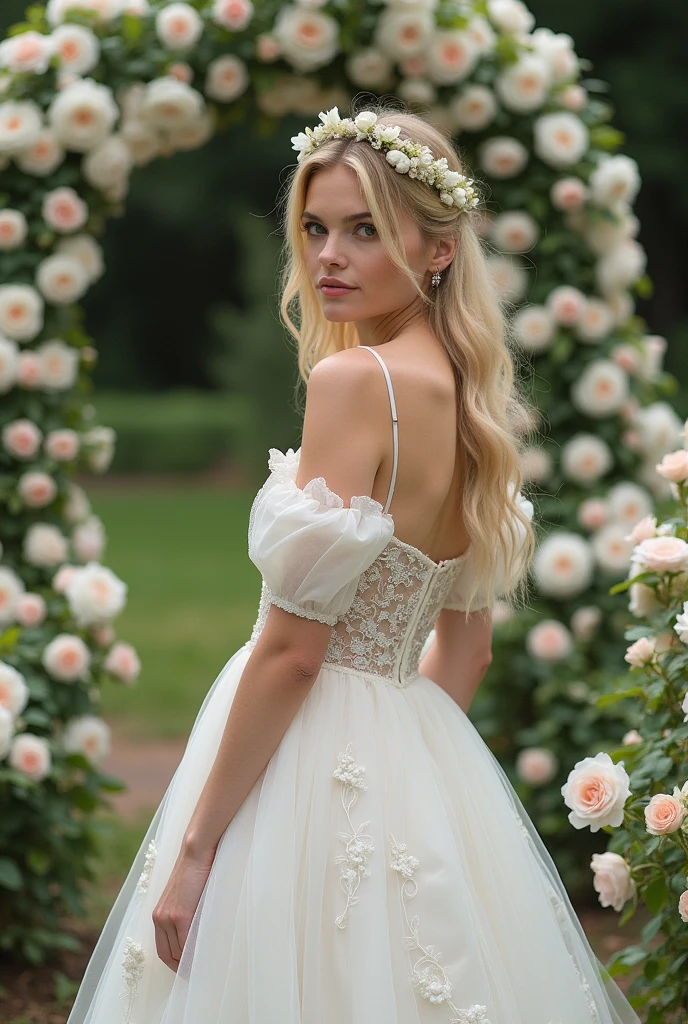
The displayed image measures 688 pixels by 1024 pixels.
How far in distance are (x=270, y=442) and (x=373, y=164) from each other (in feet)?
54.0

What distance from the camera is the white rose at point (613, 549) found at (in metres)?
4.29

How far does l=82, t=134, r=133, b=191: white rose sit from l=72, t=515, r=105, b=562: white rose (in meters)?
1.19

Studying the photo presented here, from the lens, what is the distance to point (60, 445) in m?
4.07

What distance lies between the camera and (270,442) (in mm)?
18594

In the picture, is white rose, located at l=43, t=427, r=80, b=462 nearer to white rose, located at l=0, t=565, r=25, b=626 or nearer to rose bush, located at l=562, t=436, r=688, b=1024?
white rose, located at l=0, t=565, r=25, b=626

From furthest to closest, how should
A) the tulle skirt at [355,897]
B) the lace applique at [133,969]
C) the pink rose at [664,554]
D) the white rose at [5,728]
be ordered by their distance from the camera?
the white rose at [5,728], the pink rose at [664,554], the lace applique at [133,969], the tulle skirt at [355,897]

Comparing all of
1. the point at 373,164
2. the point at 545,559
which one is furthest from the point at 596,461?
the point at 373,164

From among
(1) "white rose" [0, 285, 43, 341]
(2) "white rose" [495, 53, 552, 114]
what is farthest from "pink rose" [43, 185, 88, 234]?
(2) "white rose" [495, 53, 552, 114]

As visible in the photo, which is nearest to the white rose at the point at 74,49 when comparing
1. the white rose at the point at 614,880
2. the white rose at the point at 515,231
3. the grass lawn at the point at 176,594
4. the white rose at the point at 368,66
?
the white rose at the point at 368,66

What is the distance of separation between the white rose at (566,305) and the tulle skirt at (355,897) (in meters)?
2.38

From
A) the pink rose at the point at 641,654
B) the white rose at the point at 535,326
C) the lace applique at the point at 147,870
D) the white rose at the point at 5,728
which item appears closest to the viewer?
the lace applique at the point at 147,870

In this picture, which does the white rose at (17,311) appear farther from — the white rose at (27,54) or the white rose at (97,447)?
the white rose at (27,54)

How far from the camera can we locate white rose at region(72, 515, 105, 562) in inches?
166

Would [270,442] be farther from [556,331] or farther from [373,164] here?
[373,164]
